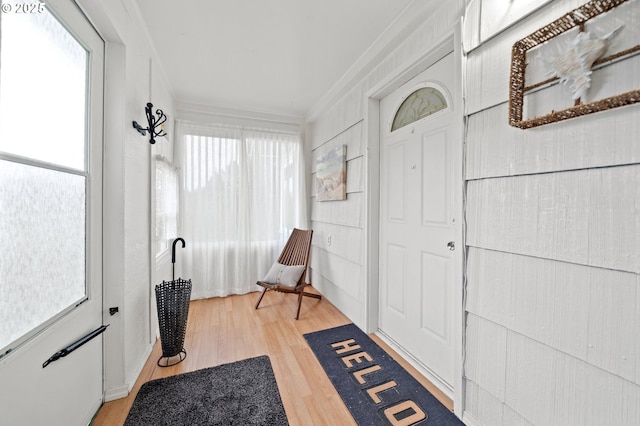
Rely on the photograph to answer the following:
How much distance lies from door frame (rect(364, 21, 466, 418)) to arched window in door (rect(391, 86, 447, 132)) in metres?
0.13

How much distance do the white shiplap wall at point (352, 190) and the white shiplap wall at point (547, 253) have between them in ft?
1.93

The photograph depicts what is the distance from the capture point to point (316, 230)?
3.60 metres

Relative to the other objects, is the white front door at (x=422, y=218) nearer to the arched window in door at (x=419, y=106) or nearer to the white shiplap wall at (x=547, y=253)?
the arched window in door at (x=419, y=106)

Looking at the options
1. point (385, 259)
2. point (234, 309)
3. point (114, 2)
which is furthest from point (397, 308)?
point (114, 2)

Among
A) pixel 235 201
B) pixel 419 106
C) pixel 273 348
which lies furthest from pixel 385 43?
pixel 273 348

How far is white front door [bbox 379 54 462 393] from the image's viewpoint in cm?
167

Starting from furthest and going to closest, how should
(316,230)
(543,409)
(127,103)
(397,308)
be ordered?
(316,230) < (397,308) < (127,103) < (543,409)

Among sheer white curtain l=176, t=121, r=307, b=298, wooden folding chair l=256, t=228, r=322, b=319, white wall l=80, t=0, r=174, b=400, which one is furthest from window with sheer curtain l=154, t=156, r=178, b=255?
wooden folding chair l=256, t=228, r=322, b=319

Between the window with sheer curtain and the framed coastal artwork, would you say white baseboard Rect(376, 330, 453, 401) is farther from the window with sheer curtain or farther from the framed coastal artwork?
the window with sheer curtain

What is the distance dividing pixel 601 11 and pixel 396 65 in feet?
4.22

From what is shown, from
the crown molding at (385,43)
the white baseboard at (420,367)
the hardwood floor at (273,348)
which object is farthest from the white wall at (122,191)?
the white baseboard at (420,367)

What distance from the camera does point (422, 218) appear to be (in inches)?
75.3

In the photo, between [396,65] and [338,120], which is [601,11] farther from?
[338,120]

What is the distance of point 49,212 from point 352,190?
2.19 meters
